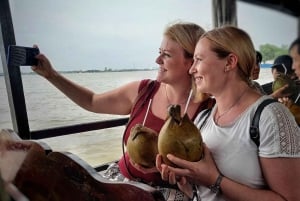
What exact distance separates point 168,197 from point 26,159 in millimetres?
687

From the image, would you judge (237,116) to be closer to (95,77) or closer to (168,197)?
(168,197)

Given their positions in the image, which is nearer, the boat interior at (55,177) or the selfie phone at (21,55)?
the boat interior at (55,177)

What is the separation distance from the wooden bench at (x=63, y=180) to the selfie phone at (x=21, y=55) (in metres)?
0.71

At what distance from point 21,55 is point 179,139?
88 cm

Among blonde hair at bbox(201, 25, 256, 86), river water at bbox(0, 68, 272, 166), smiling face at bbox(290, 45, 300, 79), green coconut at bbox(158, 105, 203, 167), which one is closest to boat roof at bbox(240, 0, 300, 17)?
smiling face at bbox(290, 45, 300, 79)

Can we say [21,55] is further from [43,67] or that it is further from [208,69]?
[208,69]

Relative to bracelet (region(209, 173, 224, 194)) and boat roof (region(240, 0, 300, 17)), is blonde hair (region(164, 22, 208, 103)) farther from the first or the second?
bracelet (region(209, 173, 224, 194))

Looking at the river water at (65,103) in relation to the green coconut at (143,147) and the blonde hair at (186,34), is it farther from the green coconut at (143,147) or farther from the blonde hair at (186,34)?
the green coconut at (143,147)

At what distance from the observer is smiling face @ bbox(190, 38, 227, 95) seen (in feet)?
3.34

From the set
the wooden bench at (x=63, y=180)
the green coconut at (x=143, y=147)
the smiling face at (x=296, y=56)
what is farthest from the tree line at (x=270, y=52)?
the wooden bench at (x=63, y=180)

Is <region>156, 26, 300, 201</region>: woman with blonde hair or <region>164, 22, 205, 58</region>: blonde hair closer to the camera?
<region>156, 26, 300, 201</region>: woman with blonde hair

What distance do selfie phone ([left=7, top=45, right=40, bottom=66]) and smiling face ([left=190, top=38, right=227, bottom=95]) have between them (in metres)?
0.77

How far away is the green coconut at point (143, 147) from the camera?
1.01m

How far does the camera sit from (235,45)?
102 centimetres
